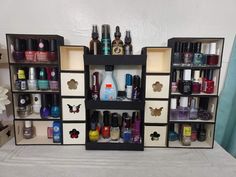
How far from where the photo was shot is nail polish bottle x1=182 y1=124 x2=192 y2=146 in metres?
0.85

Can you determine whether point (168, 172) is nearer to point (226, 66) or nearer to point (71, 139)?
point (71, 139)

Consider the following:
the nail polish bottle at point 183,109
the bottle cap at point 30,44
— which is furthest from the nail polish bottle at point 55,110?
the nail polish bottle at point 183,109

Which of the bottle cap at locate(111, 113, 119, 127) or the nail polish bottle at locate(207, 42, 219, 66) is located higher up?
the nail polish bottle at locate(207, 42, 219, 66)

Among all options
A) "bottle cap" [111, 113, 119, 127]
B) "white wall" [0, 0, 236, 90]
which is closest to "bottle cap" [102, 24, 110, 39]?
"white wall" [0, 0, 236, 90]

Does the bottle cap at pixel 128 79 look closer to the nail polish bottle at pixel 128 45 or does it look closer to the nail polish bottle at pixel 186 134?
the nail polish bottle at pixel 128 45

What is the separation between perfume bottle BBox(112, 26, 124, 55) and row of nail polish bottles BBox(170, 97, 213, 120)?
0.32 meters

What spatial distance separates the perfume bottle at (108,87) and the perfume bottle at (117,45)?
2.8 inches

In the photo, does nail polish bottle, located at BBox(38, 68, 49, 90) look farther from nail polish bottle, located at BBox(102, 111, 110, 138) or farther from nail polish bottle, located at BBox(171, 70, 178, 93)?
nail polish bottle, located at BBox(171, 70, 178, 93)

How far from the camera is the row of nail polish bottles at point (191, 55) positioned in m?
0.82

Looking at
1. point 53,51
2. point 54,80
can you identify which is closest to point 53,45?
point 53,51

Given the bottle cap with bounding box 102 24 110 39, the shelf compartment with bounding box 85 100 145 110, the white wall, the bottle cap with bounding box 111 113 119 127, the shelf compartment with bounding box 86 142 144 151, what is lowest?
the shelf compartment with bounding box 86 142 144 151

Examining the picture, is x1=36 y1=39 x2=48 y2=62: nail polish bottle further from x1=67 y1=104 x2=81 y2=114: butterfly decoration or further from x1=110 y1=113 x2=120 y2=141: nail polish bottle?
x1=110 y1=113 x2=120 y2=141: nail polish bottle

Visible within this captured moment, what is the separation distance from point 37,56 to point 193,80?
70 centimetres

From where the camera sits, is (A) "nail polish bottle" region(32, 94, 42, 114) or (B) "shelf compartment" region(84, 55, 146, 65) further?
(A) "nail polish bottle" region(32, 94, 42, 114)
